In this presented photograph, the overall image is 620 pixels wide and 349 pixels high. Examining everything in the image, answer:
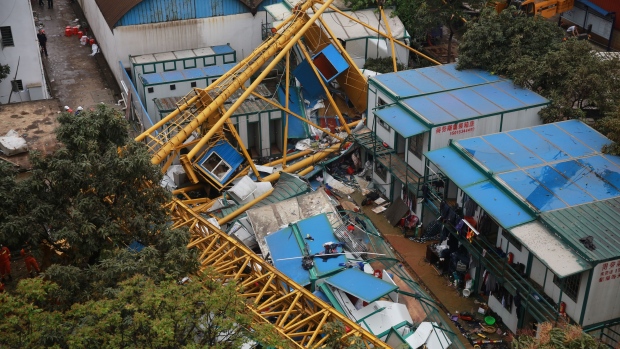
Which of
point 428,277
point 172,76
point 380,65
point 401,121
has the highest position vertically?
point 401,121

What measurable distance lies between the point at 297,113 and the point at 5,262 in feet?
59.0

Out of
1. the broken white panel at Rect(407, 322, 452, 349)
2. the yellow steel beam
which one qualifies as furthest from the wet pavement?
the broken white panel at Rect(407, 322, 452, 349)

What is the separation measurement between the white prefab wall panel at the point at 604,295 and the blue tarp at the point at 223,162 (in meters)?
15.6

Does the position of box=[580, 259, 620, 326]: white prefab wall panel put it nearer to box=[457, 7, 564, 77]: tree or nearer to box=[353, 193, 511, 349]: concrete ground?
box=[353, 193, 511, 349]: concrete ground

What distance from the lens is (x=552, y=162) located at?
2589cm

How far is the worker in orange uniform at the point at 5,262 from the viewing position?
64.0 feet

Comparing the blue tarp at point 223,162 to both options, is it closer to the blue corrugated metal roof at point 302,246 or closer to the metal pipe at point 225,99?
the metal pipe at point 225,99

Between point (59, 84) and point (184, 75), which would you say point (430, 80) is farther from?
point (59, 84)

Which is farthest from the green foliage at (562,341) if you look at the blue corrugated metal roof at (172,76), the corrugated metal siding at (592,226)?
the blue corrugated metal roof at (172,76)

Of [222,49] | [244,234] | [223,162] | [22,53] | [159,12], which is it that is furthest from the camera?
[222,49]

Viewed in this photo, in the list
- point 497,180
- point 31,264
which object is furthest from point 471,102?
point 31,264

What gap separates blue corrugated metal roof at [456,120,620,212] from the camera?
79.0 ft

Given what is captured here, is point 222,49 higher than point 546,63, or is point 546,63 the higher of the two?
point 546,63

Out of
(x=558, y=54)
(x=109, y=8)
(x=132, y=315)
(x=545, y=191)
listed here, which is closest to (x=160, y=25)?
(x=109, y=8)
